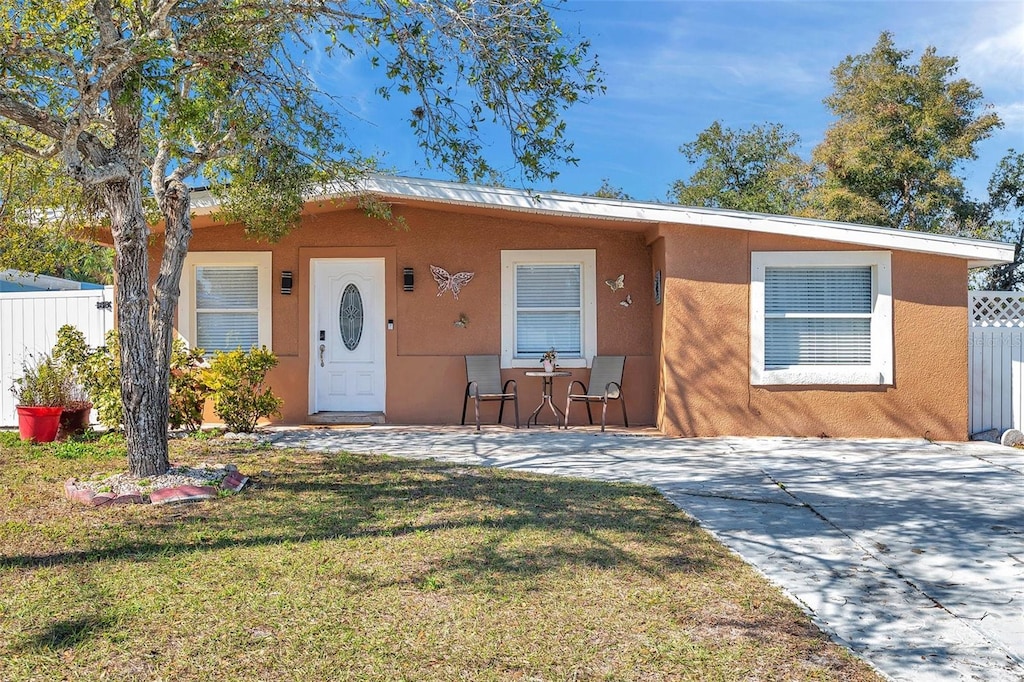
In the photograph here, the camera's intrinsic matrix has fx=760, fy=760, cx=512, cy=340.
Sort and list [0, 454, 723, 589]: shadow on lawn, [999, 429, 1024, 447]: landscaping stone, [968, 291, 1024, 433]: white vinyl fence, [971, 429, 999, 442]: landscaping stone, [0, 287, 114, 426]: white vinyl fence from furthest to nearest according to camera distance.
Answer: [0, 287, 114, 426]: white vinyl fence
[968, 291, 1024, 433]: white vinyl fence
[971, 429, 999, 442]: landscaping stone
[999, 429, 1024, 447]: landscaping stone
[0, 454, 723, 589]: shadow on lawn

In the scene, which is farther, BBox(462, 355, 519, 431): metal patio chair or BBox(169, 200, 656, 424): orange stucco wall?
BBox(169, 200, 656, 424): orange stucco wall

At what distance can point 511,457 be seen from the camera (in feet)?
24.2

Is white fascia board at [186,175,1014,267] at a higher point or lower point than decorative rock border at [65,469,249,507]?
higher

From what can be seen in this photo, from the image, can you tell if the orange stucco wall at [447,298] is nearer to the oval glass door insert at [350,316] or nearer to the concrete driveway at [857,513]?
the oval glass door insert at [350,316]

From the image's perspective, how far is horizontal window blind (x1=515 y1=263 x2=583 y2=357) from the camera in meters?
10.0

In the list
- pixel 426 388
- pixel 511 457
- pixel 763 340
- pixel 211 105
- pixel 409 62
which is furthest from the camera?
pixel 426 388

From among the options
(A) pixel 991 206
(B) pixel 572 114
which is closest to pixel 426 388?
(B) pixel 572 114

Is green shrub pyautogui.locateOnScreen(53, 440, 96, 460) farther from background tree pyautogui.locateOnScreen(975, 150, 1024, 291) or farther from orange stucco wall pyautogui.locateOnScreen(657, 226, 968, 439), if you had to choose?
background tree pyautogui.locateOnScreen(975, 150, 1024, 291)

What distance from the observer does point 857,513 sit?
529 cm

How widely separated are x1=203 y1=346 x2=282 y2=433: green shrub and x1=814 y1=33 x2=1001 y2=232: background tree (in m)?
14.4

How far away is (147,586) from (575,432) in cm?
596

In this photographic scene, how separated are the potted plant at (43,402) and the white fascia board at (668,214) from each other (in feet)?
8.02

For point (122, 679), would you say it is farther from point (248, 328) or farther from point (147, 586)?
point (248, 328)

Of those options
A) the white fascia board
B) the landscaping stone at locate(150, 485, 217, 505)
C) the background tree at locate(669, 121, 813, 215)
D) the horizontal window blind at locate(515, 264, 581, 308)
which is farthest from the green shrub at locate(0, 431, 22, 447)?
the background tree at locate(669, 121, 813, 215)
